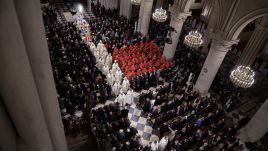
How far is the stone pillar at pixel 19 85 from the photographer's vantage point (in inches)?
67.1

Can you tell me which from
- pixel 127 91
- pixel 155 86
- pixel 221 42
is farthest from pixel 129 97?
pixel 221 42

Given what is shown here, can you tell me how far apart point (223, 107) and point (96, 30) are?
12270mm

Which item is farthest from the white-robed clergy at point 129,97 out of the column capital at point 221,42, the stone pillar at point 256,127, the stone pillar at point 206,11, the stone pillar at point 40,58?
the stone pillar at point 206,11

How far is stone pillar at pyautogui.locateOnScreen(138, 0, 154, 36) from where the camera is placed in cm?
1923

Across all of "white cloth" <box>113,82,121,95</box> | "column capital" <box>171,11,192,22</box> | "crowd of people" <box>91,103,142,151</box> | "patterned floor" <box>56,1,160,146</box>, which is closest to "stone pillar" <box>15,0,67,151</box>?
"crowd of people" <box>91,103,142,151</box>

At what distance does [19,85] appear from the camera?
2.00 metres

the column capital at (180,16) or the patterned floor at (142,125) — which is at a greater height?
the column capital at (180,16)

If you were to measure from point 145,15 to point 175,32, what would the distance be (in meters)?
4.29

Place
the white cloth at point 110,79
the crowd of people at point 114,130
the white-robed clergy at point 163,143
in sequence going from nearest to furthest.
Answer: the crowd of people at point 114,130, the white-robed clergy at point 163,143, the white cloth at point 110,79

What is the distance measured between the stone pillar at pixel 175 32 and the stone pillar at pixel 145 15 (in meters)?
3.50

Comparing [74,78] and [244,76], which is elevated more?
[244,76]

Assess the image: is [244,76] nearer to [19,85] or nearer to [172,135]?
[172,135]

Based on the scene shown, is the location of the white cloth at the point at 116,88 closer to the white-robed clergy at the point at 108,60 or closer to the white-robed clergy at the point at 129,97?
the white-robed clergy at the point at 129,97

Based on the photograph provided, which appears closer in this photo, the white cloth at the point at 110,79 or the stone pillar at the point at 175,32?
the white cloth at the point at 110,79
